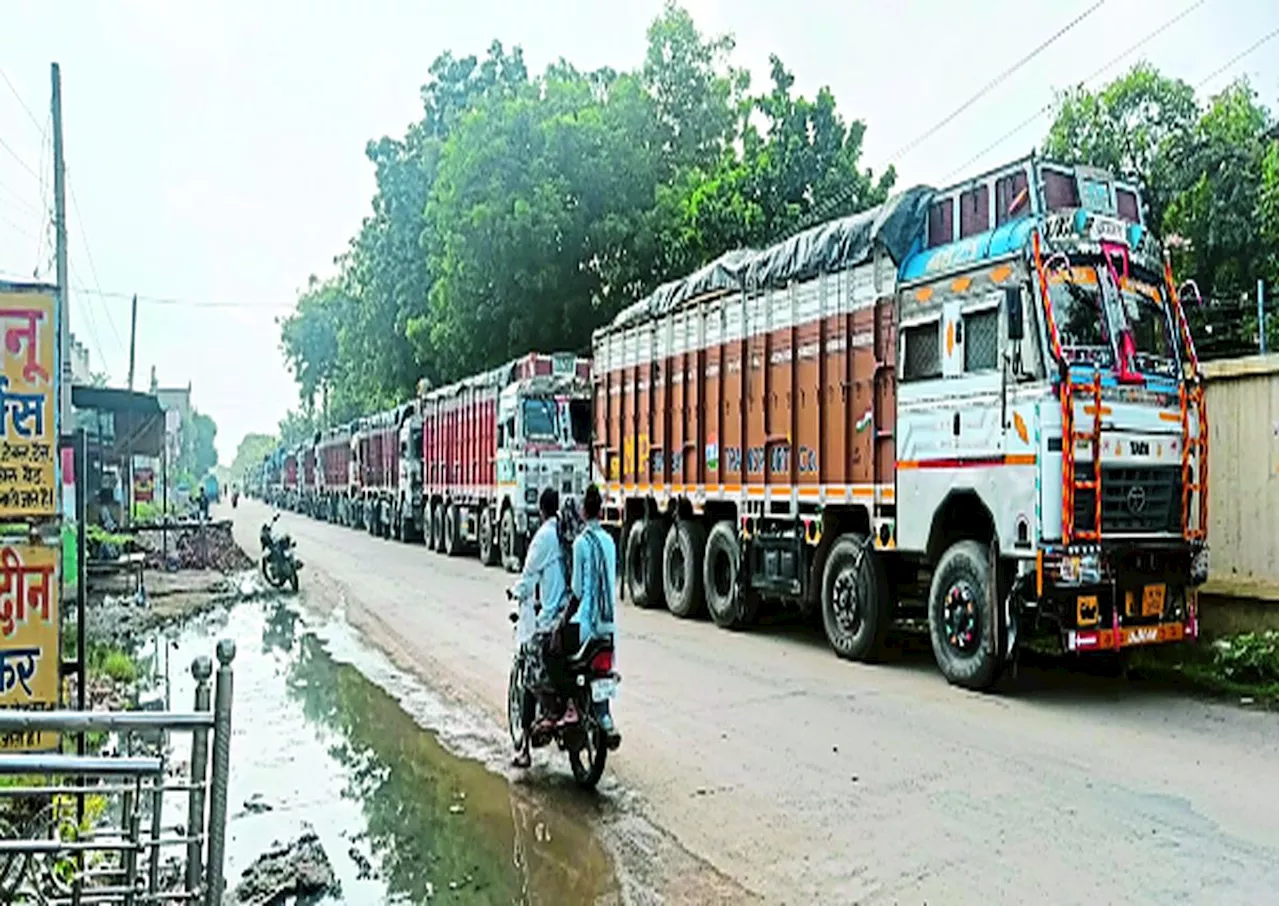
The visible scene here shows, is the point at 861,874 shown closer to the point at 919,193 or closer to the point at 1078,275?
the point at 1078,275

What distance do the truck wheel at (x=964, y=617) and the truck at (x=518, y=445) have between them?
36.1 feet

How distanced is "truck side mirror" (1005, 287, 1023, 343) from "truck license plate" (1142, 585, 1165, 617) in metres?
2.27

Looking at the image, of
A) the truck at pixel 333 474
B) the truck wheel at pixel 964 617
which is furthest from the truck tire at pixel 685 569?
the truck at pixel 333 474

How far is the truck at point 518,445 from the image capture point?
20.6 metres

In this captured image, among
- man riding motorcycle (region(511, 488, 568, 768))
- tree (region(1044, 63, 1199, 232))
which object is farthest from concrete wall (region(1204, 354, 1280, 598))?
tree (region(1044, 63, 1199, 232))

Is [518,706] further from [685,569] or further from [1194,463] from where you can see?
[685,569]

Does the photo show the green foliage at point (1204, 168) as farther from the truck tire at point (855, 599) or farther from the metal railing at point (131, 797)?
the metal railing at point (131, 797)

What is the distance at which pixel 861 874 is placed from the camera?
511 cm

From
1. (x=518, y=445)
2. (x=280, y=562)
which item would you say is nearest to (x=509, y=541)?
(x=518, y=445)

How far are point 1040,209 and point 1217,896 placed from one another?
5.86m

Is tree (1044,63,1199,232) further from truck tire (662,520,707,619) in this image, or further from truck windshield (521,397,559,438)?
truck tire (662,520,707,619)

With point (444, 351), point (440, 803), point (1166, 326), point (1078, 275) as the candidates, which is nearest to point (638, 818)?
point (440, 803)

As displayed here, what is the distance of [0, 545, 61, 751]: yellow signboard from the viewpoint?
539cm

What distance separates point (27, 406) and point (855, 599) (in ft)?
24.5
